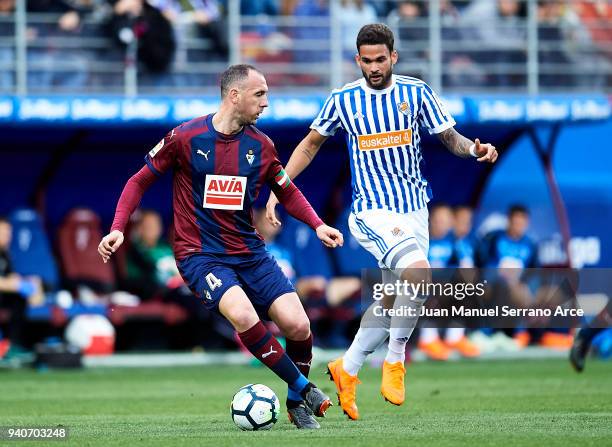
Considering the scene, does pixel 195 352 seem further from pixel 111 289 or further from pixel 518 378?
pixel 518 378

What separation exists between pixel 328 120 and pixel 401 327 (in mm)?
1354

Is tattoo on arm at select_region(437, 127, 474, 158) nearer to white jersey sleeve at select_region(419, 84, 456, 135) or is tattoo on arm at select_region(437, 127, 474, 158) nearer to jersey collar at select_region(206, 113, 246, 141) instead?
white jersey sleeve at select_region(419, 84, 456, 135)

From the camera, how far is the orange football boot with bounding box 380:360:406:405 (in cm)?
784

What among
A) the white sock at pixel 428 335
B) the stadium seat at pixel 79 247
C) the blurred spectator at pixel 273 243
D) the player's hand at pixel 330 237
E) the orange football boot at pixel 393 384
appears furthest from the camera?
the stadium seat at pixel 79 247

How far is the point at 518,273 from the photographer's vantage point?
15438 mm

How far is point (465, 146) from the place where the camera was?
8.00m

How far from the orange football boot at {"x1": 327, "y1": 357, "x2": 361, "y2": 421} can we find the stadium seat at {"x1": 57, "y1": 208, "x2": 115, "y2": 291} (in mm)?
7489

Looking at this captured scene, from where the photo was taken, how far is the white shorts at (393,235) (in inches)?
316

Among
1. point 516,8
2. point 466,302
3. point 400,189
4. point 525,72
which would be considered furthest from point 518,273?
point 400,189

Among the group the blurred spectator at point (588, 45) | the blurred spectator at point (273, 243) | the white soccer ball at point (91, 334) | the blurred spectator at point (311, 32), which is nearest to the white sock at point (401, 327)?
the blurred spectator at point (273, 243)

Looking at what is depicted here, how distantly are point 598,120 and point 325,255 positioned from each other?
373 cm

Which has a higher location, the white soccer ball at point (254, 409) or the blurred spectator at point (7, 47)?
the blurred spectator at point (7, 47)

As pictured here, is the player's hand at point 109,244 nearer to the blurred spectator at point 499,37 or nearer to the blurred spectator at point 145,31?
the blurred spectator at point 145,31
